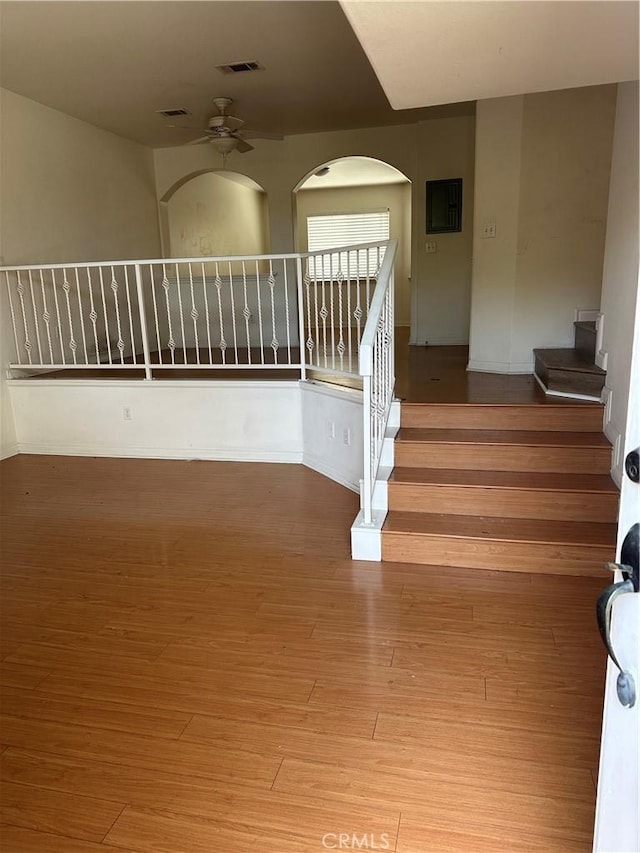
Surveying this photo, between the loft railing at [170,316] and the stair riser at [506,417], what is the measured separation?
607 millimetres

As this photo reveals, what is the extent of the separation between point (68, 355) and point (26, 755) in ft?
15.5

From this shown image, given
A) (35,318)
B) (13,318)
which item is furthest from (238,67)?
(13,318)

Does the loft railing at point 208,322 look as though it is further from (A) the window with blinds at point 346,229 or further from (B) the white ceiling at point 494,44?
(A) the window with blinds at point 346,229

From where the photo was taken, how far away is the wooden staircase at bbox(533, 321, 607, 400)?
347cm

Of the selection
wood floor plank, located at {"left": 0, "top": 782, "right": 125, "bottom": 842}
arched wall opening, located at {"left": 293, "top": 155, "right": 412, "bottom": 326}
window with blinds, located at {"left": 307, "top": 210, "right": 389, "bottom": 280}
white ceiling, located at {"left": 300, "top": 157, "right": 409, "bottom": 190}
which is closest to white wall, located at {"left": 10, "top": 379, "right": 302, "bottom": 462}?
wood floor plank, located at {"left": 0, "top": 782, "right": 125, "bottom": 842}

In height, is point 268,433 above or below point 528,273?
below

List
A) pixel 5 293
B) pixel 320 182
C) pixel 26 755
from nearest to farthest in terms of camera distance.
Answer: pixel 26 755
pixel 5 293
pixel 320 182

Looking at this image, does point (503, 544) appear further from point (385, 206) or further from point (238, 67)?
point (385, 206)

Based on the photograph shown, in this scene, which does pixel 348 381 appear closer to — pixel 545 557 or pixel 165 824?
pixel 545 557

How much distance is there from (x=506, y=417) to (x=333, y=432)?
1.21 metres

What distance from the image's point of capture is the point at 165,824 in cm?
145


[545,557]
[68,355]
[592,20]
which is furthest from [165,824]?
[68,355]

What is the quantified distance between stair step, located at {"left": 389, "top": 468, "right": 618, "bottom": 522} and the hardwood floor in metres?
0.38

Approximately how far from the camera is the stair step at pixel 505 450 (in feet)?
10.1
